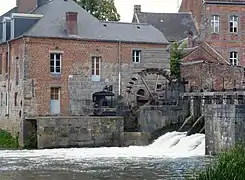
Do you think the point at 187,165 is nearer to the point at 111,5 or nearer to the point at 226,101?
the point at 226,101

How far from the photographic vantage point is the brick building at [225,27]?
4309cm

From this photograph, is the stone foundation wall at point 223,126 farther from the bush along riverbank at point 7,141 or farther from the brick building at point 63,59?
the bush along riverbank at point 7,141

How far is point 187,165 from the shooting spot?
2180cm

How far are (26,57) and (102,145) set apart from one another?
6.14 m

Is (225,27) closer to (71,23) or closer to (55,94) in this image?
(71,23)

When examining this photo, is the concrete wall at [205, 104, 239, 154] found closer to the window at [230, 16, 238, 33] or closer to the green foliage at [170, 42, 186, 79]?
the green foliage at [170, 42, 186, 79]

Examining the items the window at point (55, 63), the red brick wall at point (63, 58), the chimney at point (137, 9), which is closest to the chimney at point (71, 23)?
the red brick wall at point (63, 58)

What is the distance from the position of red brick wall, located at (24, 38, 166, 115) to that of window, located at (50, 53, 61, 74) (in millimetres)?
211

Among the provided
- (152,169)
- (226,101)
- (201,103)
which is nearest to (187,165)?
(152,169)

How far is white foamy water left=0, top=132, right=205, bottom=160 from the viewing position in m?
25.8

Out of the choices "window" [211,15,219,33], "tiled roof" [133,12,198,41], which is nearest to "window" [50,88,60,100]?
"window" [211,15,219,33]

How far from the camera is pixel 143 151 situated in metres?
27.8

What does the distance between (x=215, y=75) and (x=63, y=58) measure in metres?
8.77

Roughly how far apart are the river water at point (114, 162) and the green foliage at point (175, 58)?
987cm
